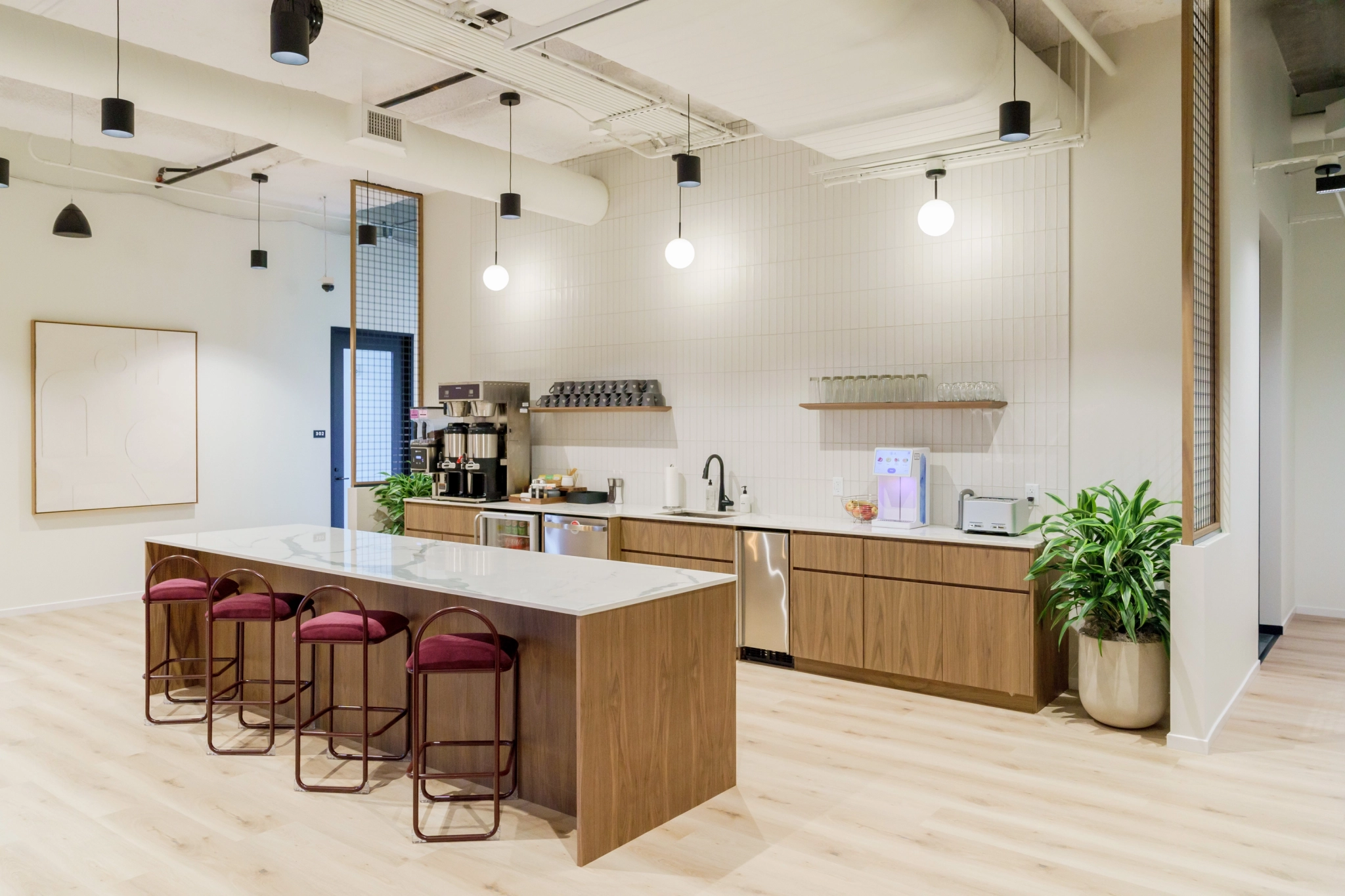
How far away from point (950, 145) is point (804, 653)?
2.96 m

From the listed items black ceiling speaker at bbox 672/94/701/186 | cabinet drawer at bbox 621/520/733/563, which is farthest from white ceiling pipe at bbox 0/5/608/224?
cabinet drawer at bbox 621/520/733/563

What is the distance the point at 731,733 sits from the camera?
3654mm

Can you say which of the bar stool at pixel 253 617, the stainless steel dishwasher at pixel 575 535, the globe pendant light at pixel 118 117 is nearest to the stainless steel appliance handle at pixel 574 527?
the stainless steel dishwasher at pixel 575 535

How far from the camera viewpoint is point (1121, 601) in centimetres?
427

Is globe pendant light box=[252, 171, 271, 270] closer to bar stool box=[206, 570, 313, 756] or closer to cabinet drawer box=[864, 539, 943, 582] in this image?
bar stool box=[206, 570, 313, 756]

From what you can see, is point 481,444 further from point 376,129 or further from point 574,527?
point 376,129

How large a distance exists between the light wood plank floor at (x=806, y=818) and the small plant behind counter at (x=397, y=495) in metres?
3.18

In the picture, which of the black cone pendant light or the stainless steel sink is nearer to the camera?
the black cone pendant light

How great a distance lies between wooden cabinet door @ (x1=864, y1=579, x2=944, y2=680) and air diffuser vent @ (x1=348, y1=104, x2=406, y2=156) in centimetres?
390

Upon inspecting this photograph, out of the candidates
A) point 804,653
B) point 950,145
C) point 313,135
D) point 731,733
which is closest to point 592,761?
point 731,733

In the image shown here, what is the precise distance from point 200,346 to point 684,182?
17.1 feet

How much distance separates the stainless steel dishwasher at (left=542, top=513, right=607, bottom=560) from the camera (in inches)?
241

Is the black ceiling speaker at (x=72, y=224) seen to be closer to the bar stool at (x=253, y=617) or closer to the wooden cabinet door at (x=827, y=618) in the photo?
the bar stool at (x=253, y=617)

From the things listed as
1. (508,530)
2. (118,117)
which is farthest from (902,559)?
(118,117)
